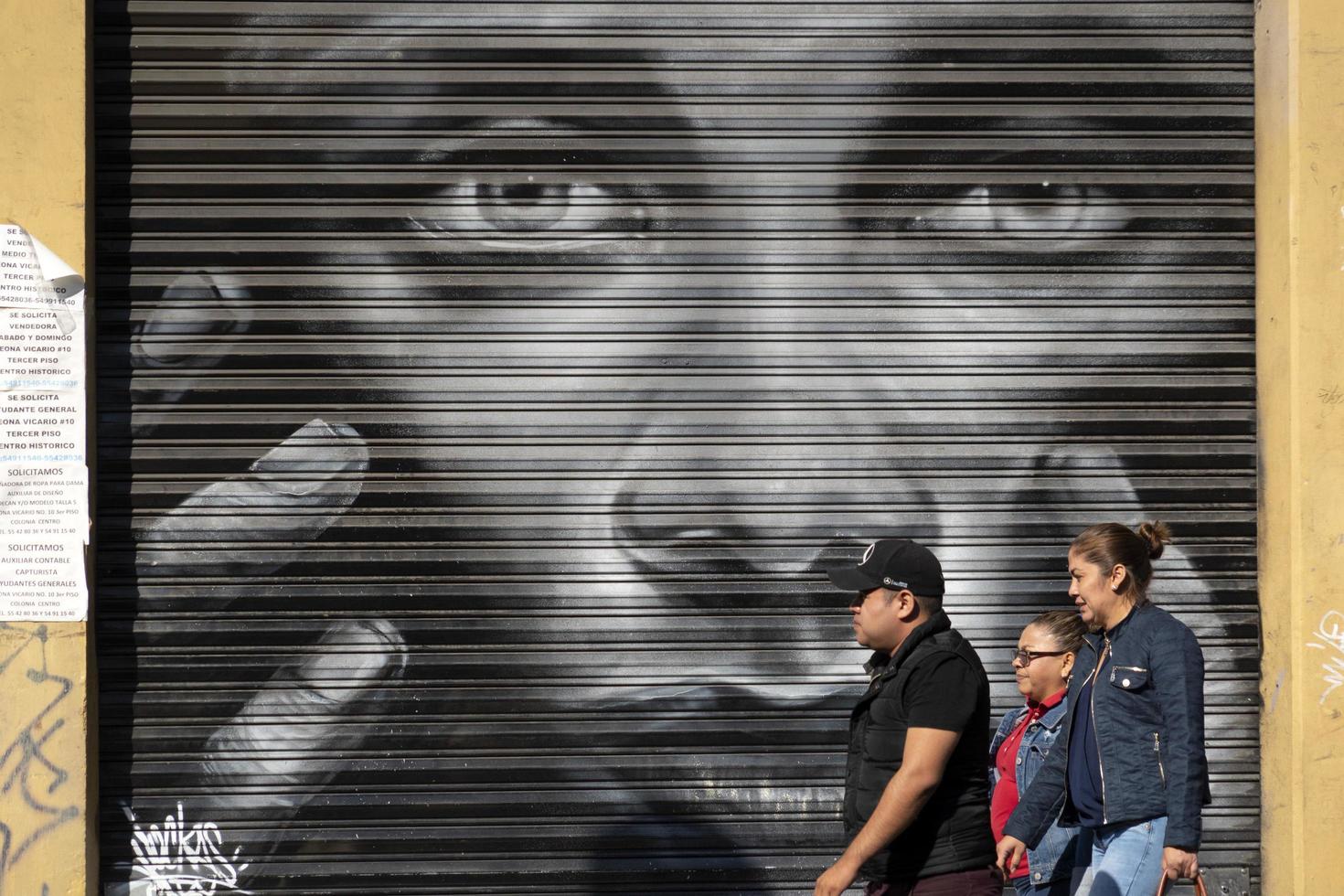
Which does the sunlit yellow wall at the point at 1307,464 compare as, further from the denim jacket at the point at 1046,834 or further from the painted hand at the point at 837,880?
the painted hand at the point at 837,880

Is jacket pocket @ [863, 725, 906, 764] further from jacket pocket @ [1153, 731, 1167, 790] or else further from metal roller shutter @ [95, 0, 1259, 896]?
metal roller shutter @ [95, 0, 1259, 896]

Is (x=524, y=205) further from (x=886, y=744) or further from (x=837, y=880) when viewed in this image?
(x=837, y=880)

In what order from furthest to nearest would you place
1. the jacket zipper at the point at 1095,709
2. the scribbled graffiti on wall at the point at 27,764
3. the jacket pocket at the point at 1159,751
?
the scribbled graffiti on wall at the point at 27,764
the jacket zipper at the point at 1095,709
the jacket pocket at the point at 1159,751

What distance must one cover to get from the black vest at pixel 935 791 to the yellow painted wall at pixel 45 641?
10.6 feet

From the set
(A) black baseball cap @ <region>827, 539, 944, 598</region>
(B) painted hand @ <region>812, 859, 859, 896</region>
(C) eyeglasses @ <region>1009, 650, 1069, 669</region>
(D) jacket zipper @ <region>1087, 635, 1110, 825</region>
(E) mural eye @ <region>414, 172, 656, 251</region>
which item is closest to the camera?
(B) painted hand @ <region>812, 859, 859, 896</region>

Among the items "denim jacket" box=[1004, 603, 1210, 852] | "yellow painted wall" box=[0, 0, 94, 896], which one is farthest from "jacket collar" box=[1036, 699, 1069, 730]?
"yellow painted wall" box=[0, 0, 94, 896]

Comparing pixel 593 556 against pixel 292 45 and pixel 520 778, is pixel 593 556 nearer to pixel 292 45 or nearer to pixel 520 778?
pixel 520 778

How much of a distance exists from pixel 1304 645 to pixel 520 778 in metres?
3.32

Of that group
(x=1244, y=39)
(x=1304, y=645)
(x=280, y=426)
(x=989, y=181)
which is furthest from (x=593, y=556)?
(x=1244, y=39)

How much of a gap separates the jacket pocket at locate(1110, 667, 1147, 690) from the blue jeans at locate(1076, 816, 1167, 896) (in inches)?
15.8

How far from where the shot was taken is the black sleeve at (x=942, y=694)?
3.70 meters

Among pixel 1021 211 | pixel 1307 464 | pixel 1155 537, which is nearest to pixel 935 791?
pixel 1155 537
